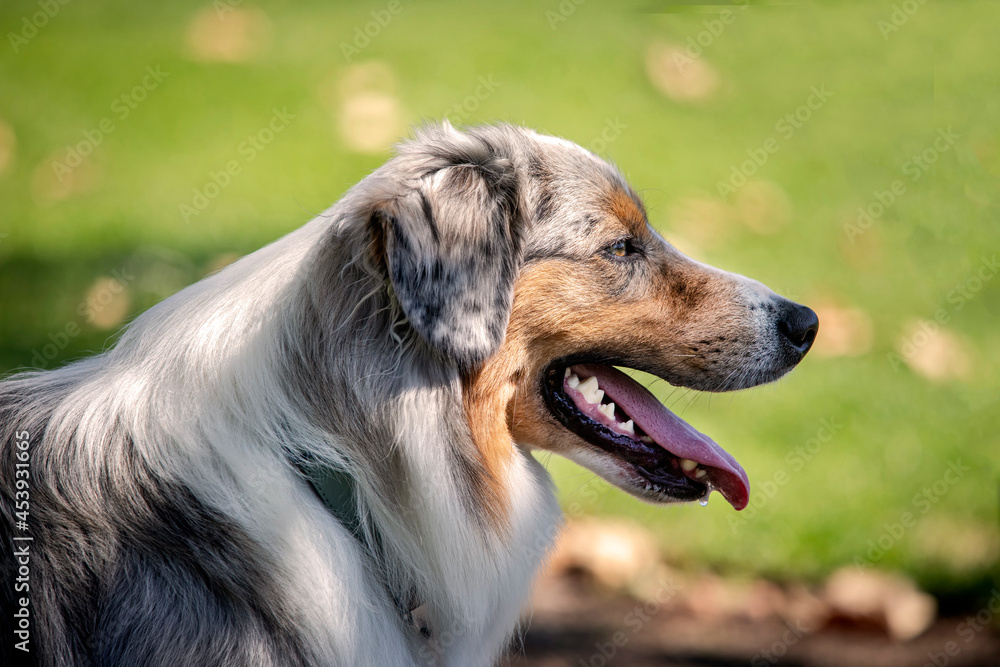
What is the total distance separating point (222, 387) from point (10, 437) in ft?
2.03

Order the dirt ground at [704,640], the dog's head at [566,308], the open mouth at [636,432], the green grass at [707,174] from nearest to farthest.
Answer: the dog's head at [566,308] → the open mouth at [636,432] → the dirt ground at [704,640] → the green grass at [707,174]

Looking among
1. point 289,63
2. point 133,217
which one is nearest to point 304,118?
point 289,63

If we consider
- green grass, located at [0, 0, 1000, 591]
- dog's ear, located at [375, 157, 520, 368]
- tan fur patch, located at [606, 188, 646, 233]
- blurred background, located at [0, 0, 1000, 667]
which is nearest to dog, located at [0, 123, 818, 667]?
dog's ear, located at [375, 157, 520, 368]

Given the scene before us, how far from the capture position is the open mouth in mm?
2859

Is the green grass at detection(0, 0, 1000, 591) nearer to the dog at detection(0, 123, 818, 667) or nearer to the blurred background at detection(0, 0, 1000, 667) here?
the blurred background at detection(0, 0, 1000, 667)

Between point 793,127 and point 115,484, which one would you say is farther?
point 793,127

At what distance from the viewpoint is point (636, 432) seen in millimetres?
2982

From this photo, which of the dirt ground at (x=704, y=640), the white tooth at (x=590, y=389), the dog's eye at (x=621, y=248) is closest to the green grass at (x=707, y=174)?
the dirt ground at (x=704, y=640)

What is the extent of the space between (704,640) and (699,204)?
12.8ft

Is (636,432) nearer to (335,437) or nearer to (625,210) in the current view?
(625,210)

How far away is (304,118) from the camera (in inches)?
289

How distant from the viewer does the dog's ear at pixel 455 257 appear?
2281 millimetres

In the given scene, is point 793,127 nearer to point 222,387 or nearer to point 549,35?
point 549,35

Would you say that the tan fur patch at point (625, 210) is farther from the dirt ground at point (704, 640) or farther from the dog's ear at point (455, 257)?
the dirt ground at point (704, 640)
